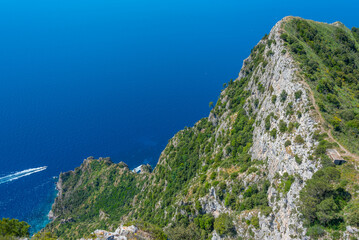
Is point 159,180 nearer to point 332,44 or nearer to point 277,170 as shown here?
point 277,170

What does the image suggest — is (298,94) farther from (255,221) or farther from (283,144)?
(255,221)

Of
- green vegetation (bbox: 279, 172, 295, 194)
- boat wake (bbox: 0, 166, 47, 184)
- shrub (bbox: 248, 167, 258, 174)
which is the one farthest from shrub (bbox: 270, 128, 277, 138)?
boat wake (bbox: 0, 166, 47, 184)

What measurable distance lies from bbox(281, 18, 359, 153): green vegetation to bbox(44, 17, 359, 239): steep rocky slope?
0.43m

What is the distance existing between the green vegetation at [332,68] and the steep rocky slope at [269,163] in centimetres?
43

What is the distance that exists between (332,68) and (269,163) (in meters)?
38.4

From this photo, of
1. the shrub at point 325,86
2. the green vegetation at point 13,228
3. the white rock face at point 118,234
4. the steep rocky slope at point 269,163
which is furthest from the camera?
the shrub at point 325,86

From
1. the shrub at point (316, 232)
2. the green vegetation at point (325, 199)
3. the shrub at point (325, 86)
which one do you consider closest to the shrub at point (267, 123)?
the shrub at point (325, 86)

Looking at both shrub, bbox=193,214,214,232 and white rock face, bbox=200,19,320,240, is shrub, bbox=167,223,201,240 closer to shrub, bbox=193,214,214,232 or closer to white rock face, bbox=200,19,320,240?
shrub, bbox=193,214,214,232

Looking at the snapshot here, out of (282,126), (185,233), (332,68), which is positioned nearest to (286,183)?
(282,126)

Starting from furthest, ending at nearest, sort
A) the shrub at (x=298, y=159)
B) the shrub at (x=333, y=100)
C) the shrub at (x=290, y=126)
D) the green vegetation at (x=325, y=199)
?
the shrub at (x=333, y=100), the shrub at (x=290, y=126), the shrub at (x=298, y=159), the green vegetation at (x=325, y=199)

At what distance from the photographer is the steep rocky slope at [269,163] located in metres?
40.0

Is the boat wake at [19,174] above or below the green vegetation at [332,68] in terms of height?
above

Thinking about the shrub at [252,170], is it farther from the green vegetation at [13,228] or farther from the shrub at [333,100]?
the green vegetation at [13,228]

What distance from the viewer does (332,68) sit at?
7388 cm
